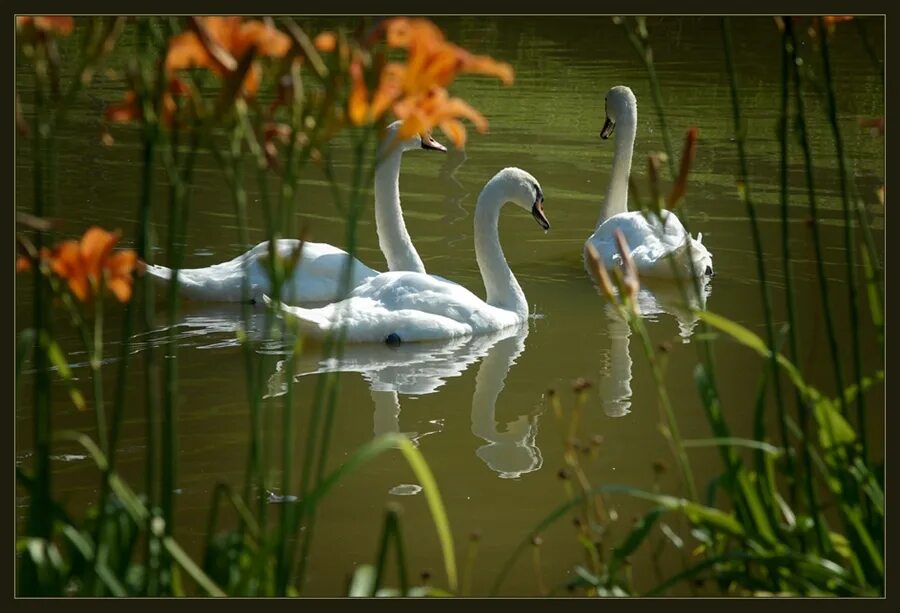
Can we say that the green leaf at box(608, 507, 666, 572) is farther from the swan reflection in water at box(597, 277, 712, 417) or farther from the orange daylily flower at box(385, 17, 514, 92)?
the swan reflection in water at box(597, 277, 712, 417)

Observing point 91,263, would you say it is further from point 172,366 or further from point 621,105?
point 621,105

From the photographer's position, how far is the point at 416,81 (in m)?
2.16

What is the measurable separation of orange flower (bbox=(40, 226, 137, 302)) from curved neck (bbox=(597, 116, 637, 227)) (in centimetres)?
735

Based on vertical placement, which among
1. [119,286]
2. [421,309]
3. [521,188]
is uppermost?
[119,286]

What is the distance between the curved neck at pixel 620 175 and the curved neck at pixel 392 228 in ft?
6.56

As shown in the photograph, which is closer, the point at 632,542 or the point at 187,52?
the point at 187,52

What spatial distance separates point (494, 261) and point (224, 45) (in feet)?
18.3

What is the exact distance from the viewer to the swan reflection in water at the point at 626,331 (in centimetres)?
628

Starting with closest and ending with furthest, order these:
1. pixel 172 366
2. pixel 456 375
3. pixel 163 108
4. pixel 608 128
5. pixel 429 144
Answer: pixel 163 108, pixel 172 366, pixel 456 375, pixel 429 144, pixel 608 128

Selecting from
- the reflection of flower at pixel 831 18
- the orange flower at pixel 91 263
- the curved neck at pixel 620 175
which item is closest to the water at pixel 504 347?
the reflection of flower at pixel 831 18

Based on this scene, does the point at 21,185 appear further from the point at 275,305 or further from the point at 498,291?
the point at 275,305

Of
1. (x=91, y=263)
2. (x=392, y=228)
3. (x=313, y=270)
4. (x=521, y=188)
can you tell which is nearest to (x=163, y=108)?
(x=91, y=263)

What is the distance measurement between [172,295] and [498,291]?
5298 mm

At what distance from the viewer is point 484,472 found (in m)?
5.32
